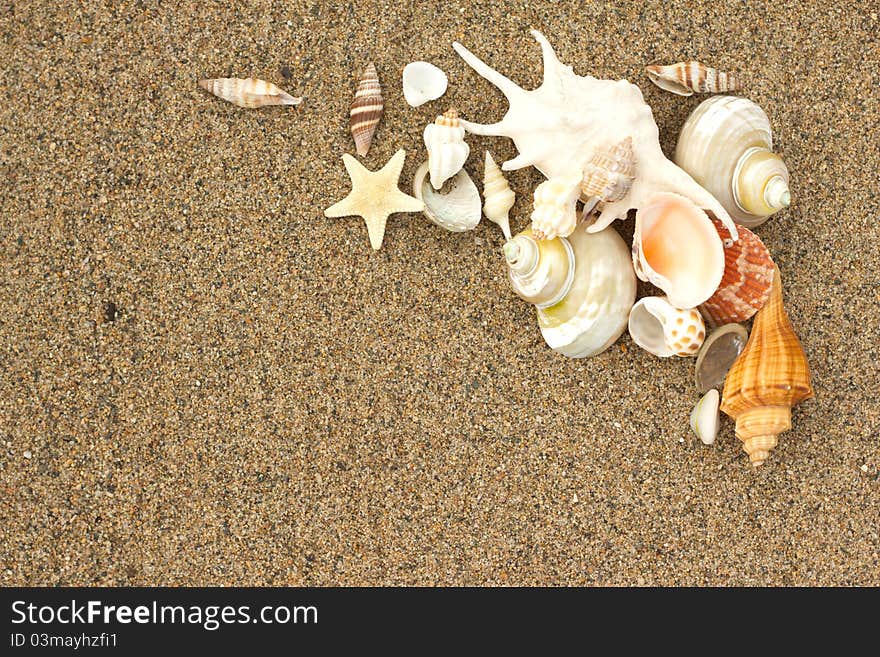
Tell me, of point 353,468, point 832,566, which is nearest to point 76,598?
point 353,468

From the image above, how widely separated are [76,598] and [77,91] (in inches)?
54.7

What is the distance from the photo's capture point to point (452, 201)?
2.10 m

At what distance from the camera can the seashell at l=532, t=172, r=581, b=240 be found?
1970 mm

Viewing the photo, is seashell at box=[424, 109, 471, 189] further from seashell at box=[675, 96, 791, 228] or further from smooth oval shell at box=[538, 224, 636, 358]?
seashell at box=[675, 96, 791, 228]

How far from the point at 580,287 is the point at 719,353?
428mm

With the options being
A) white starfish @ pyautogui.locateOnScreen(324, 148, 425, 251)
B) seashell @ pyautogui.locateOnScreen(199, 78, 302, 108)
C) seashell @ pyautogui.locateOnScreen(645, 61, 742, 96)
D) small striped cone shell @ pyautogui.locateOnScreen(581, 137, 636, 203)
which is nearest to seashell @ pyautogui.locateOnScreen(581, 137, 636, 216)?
small striped cone shell @ pyautogui.locateOnScreen(581, 137, 636, 203)

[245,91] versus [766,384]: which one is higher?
[245,91]

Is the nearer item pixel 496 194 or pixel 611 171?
pixel 611 171

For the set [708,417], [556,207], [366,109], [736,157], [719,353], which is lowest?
[708,417]

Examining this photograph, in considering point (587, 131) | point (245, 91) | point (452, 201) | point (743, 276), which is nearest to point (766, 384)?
point (743, 276)

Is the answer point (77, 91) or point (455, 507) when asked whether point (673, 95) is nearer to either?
point (455, 507)

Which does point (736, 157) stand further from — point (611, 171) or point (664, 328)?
point (664, 328)

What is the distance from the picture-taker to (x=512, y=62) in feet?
7.08

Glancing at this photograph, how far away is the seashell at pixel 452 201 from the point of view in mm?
2088
